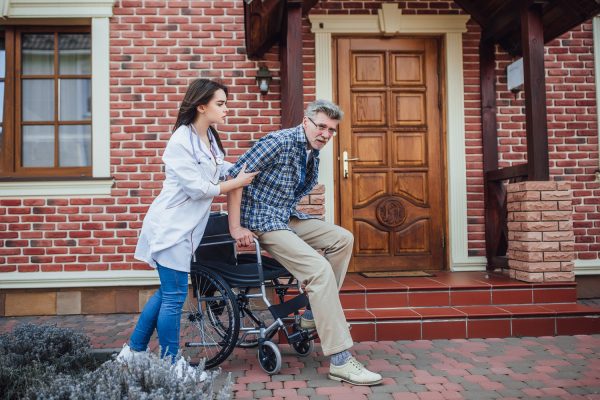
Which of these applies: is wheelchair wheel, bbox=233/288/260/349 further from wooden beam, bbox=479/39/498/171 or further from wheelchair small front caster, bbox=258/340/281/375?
wooden beam, bbox=479/39/498/171

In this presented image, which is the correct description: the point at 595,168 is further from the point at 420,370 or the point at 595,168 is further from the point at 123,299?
the point at 123,299

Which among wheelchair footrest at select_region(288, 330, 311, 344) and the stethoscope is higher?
the stethoscope

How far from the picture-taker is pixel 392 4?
18.0ft

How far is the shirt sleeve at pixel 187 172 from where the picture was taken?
9.70ft

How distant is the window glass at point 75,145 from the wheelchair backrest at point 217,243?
8.47 feet

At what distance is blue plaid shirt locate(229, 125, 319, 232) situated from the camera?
3299mm

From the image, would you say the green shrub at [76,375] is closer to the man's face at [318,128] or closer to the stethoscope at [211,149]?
the stethoscope at [211,149]

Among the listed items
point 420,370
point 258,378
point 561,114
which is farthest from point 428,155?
point 258,378

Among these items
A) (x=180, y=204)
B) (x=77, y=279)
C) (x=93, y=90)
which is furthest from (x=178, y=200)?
(x=93, y=90)

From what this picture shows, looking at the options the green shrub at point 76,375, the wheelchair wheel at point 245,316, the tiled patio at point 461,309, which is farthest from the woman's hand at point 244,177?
the tiled patio at point 461,309

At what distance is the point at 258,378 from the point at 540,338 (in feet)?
7.22

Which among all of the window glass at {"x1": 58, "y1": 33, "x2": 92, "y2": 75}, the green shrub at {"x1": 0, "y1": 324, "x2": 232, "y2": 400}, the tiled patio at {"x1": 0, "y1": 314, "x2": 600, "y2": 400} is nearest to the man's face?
the tiled patio at {"x1": 0, "y1": 314, "x2": 600, "y2": 400}

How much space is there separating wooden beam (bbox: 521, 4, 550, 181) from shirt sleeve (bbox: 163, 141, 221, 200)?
114 inches

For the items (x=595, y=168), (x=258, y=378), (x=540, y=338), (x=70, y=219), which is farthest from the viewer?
(x=595, y=168)
